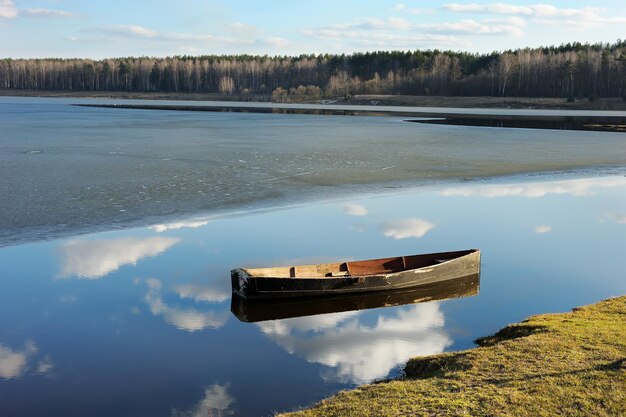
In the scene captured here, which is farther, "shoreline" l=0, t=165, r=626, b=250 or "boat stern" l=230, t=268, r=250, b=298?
"shoreline" l=0, t=165, r=626, b=250

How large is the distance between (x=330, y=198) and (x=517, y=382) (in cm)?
1892

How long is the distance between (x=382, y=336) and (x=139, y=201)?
15072 millimetres

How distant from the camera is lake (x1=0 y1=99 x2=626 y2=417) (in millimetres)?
11125

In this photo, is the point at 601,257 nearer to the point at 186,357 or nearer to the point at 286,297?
the point at 286,297

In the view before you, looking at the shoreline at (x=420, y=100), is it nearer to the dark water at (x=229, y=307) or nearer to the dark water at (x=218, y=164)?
the dark water at (x=218, y=164)

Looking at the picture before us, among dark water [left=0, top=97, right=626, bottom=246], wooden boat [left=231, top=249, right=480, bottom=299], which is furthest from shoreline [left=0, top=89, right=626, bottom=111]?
wooden boat [left=231, top=249, right=480, bottom=299]

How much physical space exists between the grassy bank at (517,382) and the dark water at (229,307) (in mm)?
1267

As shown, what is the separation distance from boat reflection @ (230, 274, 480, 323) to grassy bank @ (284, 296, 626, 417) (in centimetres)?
389

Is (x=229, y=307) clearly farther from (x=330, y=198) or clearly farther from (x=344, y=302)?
(x=330, y=198)

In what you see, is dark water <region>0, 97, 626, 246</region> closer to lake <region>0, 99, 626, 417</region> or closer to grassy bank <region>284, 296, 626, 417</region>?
lake <region>0, 99, 626, 417</region>

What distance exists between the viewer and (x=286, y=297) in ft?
50.6

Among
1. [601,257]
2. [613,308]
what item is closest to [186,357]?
[613,308]

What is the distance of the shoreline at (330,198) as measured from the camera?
20.7 metres

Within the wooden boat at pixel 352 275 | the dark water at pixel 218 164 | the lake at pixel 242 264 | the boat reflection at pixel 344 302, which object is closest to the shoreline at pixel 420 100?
the dark water at pixel 218 164
